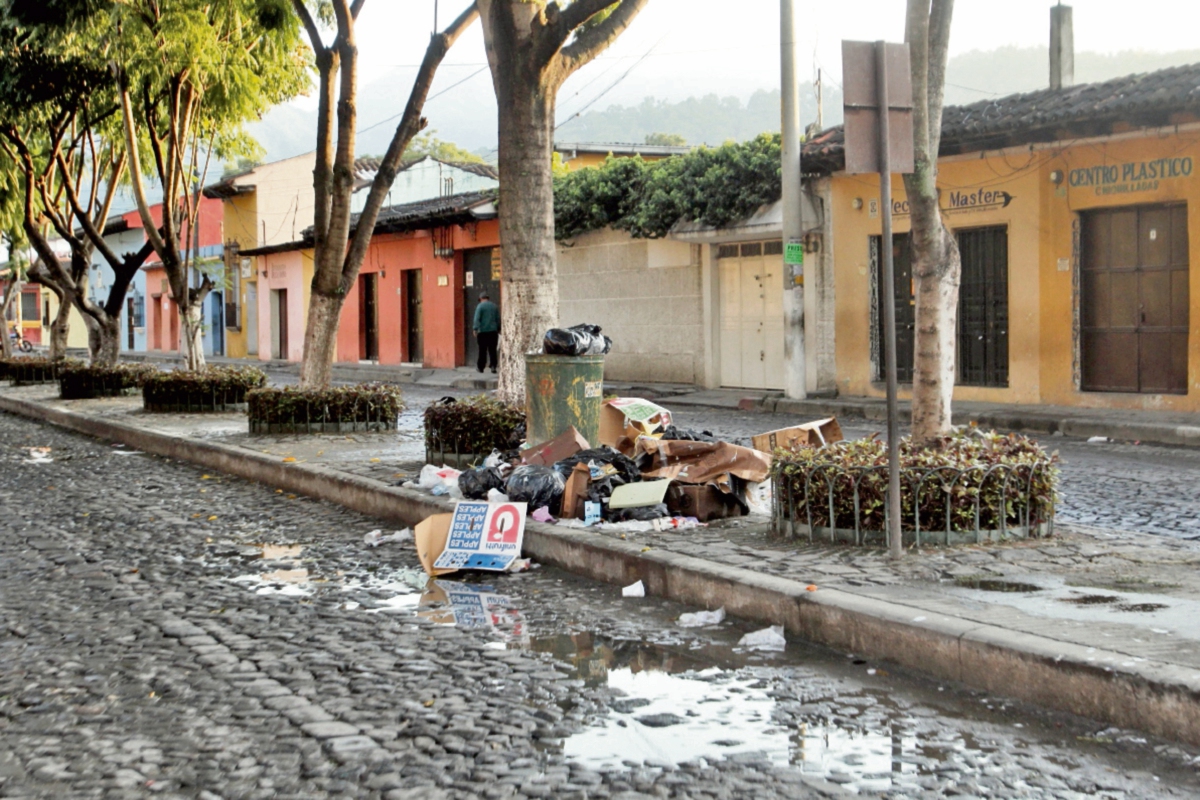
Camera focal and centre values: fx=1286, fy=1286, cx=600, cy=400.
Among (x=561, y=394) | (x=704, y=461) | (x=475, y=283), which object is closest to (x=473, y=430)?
(x=561, y=394)

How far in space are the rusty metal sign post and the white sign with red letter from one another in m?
2.06

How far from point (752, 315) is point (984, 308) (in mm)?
4725

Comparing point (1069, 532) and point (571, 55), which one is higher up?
point (571, 55)

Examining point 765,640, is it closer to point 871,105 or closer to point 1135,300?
point 871,105

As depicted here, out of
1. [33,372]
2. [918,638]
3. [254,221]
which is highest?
[254,221]

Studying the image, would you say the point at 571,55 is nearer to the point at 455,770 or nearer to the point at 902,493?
the point at 902,493

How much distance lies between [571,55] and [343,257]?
4653 mm

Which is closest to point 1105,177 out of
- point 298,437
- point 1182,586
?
point 298,437

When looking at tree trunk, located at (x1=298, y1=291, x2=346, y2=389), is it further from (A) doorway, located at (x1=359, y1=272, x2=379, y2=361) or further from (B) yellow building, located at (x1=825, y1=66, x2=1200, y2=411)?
(A) doorway, located at (x1=359, y1=272, x2=379, y2=361)

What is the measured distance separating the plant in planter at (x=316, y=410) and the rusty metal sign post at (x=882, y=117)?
336 inches

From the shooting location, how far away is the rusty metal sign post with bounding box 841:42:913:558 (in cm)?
586

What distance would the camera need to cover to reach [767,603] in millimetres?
5492

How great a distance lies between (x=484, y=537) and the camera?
6.90 meters

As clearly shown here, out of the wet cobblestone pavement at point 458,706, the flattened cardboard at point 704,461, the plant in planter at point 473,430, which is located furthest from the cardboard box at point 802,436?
the plant in planter at point 473,430
